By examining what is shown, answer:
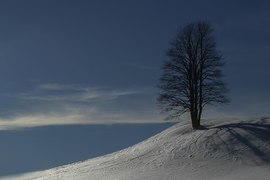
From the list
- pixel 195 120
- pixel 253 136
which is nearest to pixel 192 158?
pixel 253 136

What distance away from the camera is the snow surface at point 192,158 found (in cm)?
4225

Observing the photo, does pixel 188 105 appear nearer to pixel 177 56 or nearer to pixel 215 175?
pixel 177 56

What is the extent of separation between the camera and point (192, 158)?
45.8 m

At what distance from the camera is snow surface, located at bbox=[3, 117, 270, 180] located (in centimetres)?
4225

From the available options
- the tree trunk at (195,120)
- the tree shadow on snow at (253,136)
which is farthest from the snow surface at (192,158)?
the tree trunk at (195,120)

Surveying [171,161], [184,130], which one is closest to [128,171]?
[171,161]

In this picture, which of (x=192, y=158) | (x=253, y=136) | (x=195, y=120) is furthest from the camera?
(x=195, y=120)

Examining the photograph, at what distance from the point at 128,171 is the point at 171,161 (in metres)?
3.31

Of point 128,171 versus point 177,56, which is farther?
point 177,56

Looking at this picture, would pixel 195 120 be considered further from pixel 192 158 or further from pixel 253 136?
pixel 192 158

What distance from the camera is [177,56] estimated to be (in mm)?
57094

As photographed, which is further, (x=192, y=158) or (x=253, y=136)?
(x=253, y=136)

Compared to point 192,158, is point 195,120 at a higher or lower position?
higher

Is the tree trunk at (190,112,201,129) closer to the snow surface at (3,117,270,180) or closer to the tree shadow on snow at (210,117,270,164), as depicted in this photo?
the snow surface at (3,117,270,180)
